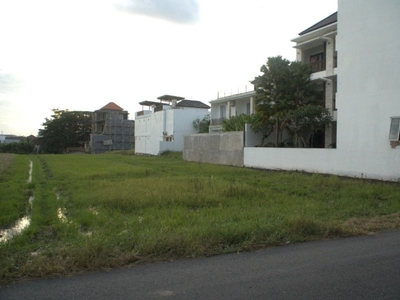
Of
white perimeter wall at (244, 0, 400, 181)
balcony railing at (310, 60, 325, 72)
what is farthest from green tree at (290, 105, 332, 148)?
balcony railing at (310, 60, 325, 72)

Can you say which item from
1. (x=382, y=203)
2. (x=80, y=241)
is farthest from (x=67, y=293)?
(x=382, y=203)

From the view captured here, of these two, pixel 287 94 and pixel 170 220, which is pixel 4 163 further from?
pixel 170 220

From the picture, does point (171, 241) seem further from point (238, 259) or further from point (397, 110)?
point (397, 110)

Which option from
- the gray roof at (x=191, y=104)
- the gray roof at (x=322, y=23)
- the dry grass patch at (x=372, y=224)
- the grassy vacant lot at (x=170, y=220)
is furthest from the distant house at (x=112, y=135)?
the dry grass patch at (x=372, y=224)

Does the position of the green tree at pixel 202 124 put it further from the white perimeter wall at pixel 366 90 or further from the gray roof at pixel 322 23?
the white perimeter wall at pixel 366 90

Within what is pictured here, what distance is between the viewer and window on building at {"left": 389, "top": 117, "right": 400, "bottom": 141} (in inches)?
650

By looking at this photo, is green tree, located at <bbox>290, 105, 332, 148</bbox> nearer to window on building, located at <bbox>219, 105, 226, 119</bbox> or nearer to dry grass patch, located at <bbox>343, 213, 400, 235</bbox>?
dry grass patch, located at <bbox>343, 213, 400, 235</bbox>

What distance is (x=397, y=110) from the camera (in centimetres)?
1662

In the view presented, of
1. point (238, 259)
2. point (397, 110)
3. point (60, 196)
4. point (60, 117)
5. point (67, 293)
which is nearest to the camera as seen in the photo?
point (67, 293)

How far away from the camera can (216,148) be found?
3081cm

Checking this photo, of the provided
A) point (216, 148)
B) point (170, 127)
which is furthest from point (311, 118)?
point (170, 127)

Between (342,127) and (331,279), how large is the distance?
1579 cm

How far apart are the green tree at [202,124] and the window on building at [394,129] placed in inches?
1089

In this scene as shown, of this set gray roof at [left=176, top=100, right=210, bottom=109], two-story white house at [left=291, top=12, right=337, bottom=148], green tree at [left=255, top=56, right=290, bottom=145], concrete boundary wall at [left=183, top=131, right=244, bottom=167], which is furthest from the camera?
gray roof at [left=176, top=100, right=210, bottom=109]
